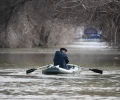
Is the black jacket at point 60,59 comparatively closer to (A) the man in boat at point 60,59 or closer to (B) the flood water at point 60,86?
(A) the man in boat at point 60,59

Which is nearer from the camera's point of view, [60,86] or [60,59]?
[60,86]

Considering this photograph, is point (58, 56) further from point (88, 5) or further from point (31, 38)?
point (31, 38)

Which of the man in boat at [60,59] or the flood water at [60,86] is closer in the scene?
the flood water at [60,86]

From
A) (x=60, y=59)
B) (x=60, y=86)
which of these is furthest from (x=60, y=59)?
(x=60, y=86)

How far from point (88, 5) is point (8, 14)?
8.95 meters

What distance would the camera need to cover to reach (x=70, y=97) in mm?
20203

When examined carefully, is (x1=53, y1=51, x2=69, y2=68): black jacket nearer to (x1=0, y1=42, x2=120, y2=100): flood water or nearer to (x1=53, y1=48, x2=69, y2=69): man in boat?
(x1=53, y1=48, x2=69, y2=69): man in boat

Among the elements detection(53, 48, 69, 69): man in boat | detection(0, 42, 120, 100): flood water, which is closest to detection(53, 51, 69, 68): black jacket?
detection(53, 48, 69, 69): man in boat

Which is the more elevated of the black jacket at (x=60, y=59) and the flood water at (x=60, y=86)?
the black jacket at (x=60, y=59)

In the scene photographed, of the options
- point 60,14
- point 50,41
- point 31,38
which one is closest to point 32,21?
point 31,38

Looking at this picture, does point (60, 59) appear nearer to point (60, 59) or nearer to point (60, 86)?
point (60, 59)

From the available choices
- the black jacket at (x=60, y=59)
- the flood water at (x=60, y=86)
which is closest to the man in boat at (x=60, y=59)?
the black jacket at (x=60, y=59)

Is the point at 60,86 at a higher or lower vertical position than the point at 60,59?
lower

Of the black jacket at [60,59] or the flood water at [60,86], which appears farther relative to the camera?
the black jacket at [60,59]
